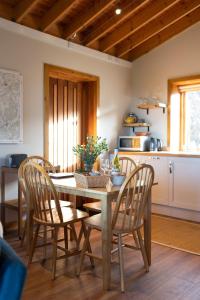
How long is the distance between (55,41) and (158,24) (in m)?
1.59

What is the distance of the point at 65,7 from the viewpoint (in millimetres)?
3656

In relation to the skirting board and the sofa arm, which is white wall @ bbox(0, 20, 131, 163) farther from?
the sofa arm

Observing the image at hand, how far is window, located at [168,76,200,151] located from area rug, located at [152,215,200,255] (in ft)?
4.21

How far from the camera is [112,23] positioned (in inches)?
168

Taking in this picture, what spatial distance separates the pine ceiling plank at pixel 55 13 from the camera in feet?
12.0

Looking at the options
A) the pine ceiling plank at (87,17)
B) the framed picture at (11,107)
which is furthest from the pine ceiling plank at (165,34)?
the framed picture at (11,107)

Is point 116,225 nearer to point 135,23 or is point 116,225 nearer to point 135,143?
point 135,143

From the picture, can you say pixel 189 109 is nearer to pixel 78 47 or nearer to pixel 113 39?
pixel 113 39

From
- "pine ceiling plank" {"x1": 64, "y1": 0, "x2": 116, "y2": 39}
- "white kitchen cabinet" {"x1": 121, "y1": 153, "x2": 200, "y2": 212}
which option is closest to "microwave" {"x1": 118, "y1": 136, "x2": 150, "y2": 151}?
"white kitchen cabinet" {"x1": 121, "y1": 153, "x2": 200, "y2": 212}

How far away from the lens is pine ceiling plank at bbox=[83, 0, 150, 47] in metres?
3.95

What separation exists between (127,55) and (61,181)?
10.7 feet

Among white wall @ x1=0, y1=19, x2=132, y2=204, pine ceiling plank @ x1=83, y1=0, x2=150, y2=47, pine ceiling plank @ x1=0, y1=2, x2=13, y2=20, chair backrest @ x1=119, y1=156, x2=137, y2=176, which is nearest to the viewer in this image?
chair backrest @ x1=119, y1=156, x2=137, y2=176

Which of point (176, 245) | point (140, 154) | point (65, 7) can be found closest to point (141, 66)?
point (140, 154)

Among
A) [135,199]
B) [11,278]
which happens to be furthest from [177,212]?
[11,278]
